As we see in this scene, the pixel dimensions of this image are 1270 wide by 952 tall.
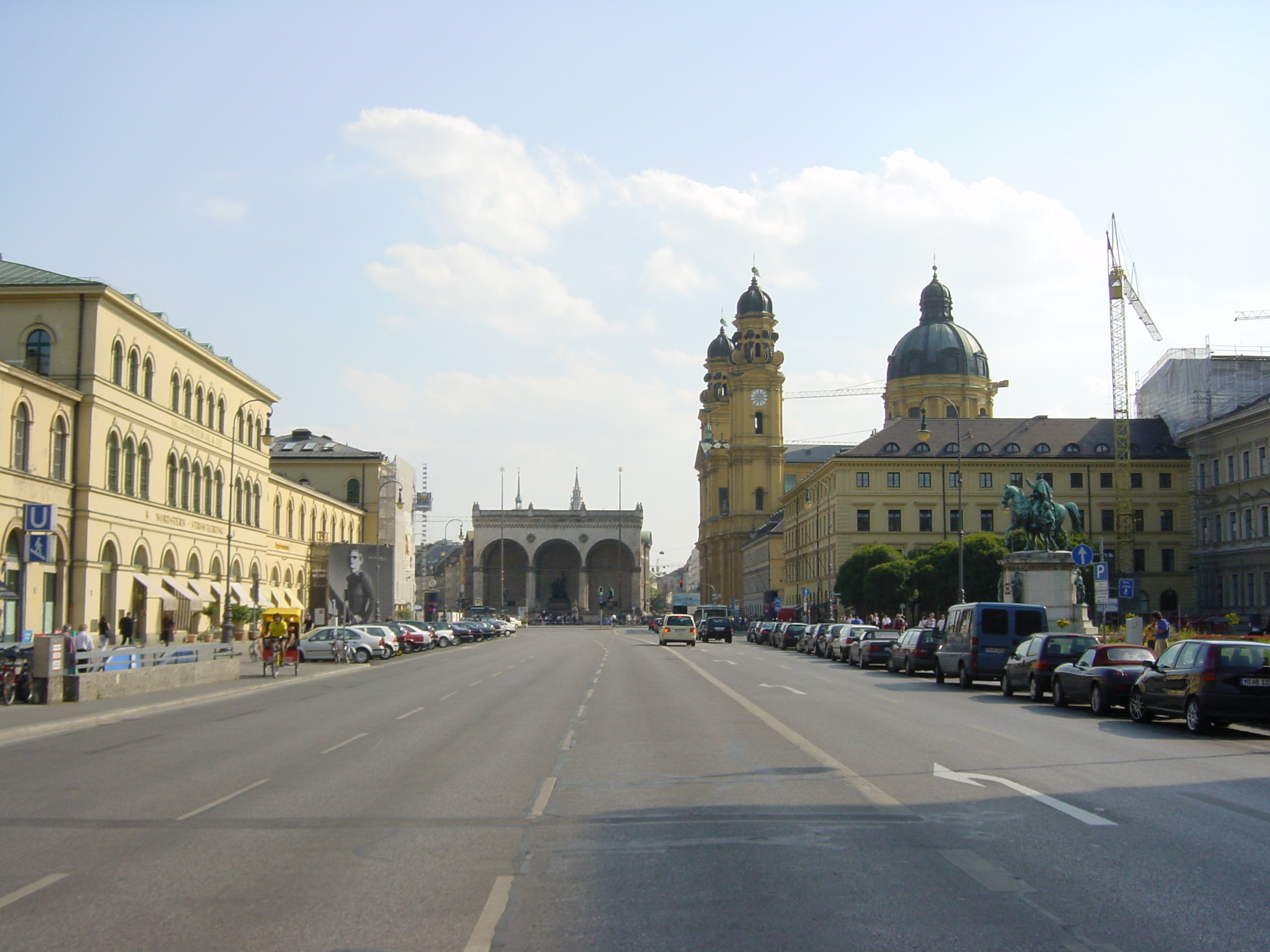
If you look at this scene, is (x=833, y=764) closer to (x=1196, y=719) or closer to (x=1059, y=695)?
(x=1196, y=719)

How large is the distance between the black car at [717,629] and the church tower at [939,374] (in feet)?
161

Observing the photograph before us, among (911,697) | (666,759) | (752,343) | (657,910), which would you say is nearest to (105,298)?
(911,697)

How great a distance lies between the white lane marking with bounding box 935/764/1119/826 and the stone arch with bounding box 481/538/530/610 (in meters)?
154

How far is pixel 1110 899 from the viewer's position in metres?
7.60

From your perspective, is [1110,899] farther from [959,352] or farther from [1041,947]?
[959,352]

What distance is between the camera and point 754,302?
14975 cm

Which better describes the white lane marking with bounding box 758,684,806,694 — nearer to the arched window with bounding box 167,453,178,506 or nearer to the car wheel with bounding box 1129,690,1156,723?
the car wheel with bounding box 1129,690,1156,723

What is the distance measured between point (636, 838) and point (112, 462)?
42.4 meters

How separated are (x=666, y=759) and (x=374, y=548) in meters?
51.8

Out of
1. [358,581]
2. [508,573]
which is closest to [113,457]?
[358,581]

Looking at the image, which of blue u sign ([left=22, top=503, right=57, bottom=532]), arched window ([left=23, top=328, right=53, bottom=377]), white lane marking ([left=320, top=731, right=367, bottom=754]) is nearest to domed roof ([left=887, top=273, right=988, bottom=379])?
arched window ([left=23, top=328, right=53, bottom=377])

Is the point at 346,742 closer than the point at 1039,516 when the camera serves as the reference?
Yes

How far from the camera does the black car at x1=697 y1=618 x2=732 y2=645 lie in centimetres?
8038

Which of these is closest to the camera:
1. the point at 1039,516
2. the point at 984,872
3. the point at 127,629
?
the point at 984,872
